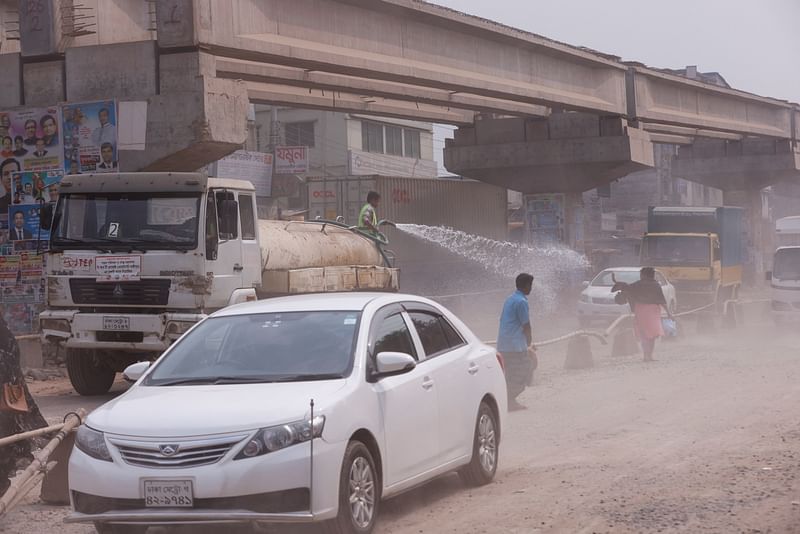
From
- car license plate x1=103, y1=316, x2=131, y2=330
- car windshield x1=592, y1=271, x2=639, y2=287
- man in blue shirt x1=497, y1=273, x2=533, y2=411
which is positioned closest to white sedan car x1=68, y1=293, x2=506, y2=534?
man in blue shirt x1=497, y1=273, x2=533, y2=411

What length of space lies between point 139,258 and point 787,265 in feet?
62.3

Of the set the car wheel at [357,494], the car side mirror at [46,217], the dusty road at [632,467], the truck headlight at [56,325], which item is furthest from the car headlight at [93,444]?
the car side mirror at [46,217]

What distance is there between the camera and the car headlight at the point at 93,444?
627cm

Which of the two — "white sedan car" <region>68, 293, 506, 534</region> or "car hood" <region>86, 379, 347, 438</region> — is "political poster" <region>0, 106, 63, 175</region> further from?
"car hood" <region>86, 379, 347, 438</region>

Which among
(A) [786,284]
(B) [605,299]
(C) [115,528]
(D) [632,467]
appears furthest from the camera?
(B) [605,299]

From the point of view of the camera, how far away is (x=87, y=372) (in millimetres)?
15164

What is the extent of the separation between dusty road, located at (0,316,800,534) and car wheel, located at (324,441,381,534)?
411 mm

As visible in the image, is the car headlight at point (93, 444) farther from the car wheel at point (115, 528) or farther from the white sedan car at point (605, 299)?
the white sedan car at point (605, 299)

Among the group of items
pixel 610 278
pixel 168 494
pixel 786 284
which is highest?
pixel 610 278

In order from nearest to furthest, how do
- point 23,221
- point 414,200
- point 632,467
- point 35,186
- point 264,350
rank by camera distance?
point 264,350 < point 632,467 < point 35,186 < point 23,221 < point 414,200

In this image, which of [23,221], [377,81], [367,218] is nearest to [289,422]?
[367,218]

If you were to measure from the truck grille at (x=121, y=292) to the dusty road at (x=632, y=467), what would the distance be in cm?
144

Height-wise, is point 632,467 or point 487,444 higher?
point 487,444

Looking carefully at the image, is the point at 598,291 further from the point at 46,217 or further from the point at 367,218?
the point at 46,217
